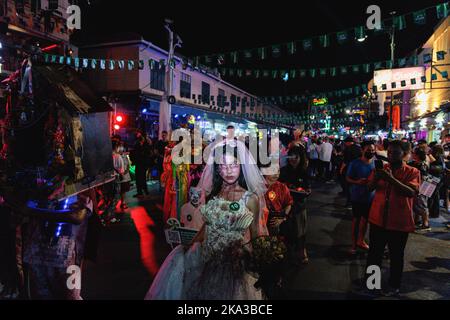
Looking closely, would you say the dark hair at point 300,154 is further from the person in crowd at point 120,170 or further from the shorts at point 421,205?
the person in crowd at point 120,170

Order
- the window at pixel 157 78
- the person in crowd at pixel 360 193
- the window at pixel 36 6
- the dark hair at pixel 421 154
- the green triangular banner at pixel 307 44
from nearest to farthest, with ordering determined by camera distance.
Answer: the person in crowd at pixel 360 193 < the dark hair at pixel 421 154 < the green triangular banner at pixel 307 44 < the window at pixel 36 6 < the window at pixel 157 78

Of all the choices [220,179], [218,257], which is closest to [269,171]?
[220,179]

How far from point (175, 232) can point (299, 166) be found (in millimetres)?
3082

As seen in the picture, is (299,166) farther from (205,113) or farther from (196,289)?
(205,113)

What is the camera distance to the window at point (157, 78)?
68.4 ft

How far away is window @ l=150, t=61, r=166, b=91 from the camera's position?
20.9m

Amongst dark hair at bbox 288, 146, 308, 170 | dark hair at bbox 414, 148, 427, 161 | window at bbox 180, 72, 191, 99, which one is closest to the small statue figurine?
dark hair at bbox 288, 146, 308, 170

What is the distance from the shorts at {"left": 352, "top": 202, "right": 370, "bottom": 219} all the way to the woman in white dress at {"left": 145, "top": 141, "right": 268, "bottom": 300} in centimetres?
331

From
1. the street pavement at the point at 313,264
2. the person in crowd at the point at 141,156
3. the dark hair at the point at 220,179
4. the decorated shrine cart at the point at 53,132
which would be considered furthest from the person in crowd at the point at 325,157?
the decorated shrine cart at the point at 53,132

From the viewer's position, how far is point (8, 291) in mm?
3879

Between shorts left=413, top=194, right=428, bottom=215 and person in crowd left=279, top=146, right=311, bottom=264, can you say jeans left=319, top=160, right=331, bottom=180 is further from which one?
person in crowd left=279, top=146, right=311, bottom=264

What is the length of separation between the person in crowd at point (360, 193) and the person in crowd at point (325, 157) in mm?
8931
